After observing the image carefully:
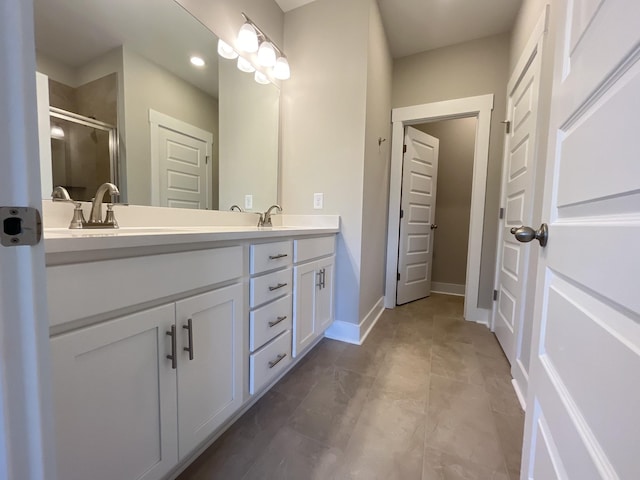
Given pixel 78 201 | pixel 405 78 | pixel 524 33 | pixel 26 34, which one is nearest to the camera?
pixel 26 34

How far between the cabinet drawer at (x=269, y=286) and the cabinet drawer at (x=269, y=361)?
0.23 meters

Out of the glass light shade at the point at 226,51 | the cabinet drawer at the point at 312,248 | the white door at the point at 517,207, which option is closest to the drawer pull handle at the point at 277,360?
the cabinet drawer at the point at 312,248

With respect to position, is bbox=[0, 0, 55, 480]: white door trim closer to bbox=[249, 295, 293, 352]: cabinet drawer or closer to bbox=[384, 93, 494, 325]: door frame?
bbox=[249, 295, 293, 352]: cabinet drawer

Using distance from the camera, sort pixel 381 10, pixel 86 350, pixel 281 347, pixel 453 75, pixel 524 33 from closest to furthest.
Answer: pixel 86 350
pixel 281 347
pixel 524 33
pixel 381 10
pixel 453 75

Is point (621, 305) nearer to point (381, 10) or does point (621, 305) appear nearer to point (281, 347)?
point (281, 347)

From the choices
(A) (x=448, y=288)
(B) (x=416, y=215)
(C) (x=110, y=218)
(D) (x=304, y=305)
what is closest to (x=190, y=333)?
(C) (x=110, y=218)

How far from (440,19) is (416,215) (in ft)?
5.72

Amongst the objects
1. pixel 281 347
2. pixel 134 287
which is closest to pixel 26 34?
pixel 134 287

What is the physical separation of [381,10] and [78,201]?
8.01 ft

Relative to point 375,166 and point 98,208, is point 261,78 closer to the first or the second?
point 375,166

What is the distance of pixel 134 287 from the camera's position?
0.71m

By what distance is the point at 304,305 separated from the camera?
5.31 feet

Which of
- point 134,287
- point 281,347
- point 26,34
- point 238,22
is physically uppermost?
point 238,22

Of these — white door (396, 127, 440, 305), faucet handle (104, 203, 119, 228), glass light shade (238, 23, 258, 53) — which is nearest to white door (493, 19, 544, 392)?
white door (396, 127, 440, 305)
